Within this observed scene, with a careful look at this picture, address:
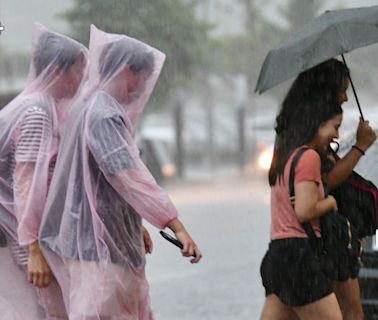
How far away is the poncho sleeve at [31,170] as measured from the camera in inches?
186

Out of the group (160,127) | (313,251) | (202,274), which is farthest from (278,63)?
(160,127)

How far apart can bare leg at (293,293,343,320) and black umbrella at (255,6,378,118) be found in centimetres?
81

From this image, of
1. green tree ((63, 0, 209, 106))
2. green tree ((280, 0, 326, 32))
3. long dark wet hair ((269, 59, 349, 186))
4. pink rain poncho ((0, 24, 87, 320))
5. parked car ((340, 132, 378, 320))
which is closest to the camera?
long dark wet hair ((269, 59, 349, 186))

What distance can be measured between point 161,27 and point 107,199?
68.6 feet

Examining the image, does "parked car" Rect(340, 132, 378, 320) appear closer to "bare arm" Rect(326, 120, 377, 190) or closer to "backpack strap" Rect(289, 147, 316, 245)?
"bare arm" Rect(326, 120, 377, 190)

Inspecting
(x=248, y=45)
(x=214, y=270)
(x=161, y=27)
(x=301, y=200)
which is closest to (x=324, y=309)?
(x=301, y=200)

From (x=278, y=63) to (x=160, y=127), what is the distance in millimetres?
24950

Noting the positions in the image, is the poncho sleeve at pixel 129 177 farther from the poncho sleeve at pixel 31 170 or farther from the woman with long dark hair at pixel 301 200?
the woman with long dark hair at pixel 301 200

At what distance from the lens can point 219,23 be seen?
32.7 metres

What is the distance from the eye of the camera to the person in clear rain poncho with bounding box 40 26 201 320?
4.54 meters

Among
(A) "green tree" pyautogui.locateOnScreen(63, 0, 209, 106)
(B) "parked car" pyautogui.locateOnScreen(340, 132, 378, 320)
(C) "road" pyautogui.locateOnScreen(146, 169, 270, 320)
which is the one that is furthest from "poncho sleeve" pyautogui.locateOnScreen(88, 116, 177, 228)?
(A) "green tree" pyautogui.locateOnScreen(63, 0, 209, 106)

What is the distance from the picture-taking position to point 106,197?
15.2 feet

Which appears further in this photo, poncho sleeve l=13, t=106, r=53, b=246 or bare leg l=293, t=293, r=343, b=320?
poncho sleeve l=13, t=106, r=53, b=246

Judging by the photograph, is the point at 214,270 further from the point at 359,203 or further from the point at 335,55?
the point at 335,55
